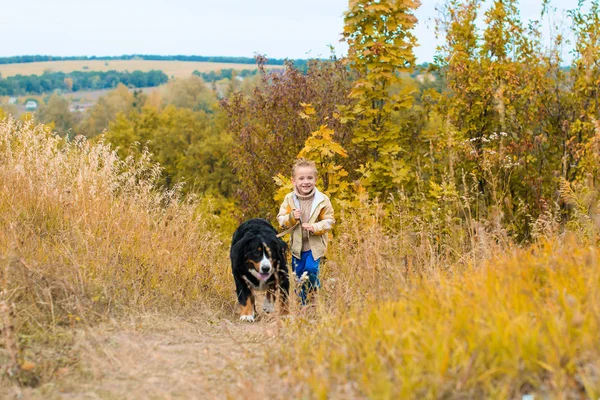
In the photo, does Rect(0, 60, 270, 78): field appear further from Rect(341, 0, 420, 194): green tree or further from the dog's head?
the dog's head

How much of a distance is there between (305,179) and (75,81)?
142 meters

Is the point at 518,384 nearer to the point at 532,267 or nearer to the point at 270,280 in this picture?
the point at 532,267

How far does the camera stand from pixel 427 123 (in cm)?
1026

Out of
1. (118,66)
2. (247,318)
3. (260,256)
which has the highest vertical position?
(118,66)

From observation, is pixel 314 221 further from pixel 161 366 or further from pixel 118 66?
pixel 118 66

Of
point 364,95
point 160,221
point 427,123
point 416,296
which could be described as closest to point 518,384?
point 416,296

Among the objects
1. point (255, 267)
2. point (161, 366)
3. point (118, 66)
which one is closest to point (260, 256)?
point (255, 267)

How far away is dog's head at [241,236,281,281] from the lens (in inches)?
238

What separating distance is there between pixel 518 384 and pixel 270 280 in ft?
12.2

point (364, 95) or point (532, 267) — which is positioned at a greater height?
point (364, 95)

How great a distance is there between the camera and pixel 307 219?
677 cm

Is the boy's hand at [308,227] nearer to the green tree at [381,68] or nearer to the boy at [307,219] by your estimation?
the boy at [307,219]

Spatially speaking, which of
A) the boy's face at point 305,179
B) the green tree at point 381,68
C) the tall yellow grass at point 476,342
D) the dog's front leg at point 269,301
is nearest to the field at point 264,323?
the tall yellow grass at point 476,342

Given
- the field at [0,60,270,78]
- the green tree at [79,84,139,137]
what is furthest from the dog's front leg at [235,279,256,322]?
the field at [0,60,270,78]
